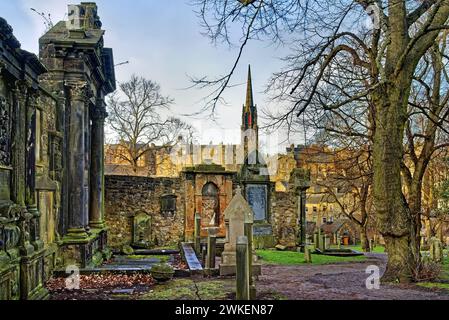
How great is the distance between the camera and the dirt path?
914cm

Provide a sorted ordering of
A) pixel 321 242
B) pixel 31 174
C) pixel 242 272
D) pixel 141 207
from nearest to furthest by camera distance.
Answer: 1. pixel 242 272
2. pixel 31 174
3. pixel 321 242
4. pixel 141 207

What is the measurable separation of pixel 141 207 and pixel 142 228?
3.16ft

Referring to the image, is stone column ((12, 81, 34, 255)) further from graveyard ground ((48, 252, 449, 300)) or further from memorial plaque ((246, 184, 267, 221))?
memorial plaque ((246, 184, 267, 221))

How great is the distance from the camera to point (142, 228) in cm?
2258

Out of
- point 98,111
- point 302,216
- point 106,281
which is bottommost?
point 106,281

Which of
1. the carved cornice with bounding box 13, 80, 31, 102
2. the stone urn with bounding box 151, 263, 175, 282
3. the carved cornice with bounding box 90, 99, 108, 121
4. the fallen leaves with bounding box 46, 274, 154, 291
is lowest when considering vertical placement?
the fallen leaves with bounding box 46, 274, 154, 291

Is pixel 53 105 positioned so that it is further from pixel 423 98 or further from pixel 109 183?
pixel 423 98

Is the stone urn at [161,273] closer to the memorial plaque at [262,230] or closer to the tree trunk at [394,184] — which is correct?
the tree trunk at [394,184]

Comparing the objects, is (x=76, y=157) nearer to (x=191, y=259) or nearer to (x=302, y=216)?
(x=191, y=259)

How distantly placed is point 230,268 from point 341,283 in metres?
2.64

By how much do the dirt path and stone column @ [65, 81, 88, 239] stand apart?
5402 millimetres

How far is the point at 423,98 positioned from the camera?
18.7m

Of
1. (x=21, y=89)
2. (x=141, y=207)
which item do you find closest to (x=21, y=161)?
(x=21, y=89)

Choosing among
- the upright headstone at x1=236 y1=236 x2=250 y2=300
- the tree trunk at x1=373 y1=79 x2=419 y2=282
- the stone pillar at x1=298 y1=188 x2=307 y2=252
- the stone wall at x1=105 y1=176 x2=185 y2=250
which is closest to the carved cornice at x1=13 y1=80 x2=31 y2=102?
the upright headstone at x1=236 y1=236 x2=250 y2=300
